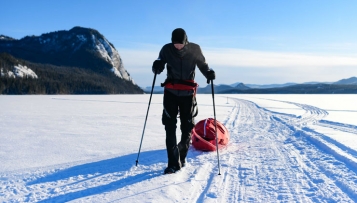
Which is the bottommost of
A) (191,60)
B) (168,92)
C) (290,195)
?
(290,195)

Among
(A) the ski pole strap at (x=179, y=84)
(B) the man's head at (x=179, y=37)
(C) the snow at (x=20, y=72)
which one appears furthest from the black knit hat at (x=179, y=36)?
(C) the snow at (x=20, y=72)

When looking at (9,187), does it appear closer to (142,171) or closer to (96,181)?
(96,181)

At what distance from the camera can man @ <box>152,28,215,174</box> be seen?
433cm

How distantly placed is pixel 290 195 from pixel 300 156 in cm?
211

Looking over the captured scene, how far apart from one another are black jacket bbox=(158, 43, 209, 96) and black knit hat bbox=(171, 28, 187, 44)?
152mm

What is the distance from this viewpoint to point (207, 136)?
19.5 ft

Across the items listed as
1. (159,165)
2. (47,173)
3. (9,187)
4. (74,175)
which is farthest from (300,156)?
(9,187)

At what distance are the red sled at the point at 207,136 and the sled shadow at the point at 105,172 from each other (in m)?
0.75

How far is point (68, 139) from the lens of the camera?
23.3 feet

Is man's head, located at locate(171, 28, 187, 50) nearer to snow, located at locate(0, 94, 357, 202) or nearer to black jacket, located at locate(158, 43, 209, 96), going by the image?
black jacket, located at locate(158, 43, 209, 96)

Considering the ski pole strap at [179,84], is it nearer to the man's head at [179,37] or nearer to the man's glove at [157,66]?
the man's glove at [157,66]

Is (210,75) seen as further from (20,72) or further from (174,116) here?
(20,72)

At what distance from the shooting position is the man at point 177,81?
433 cm

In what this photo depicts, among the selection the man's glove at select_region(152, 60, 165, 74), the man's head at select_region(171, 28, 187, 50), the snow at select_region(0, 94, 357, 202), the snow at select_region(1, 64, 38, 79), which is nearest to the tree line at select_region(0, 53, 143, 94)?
the snow at select_region(1, 64, 38, 79)
